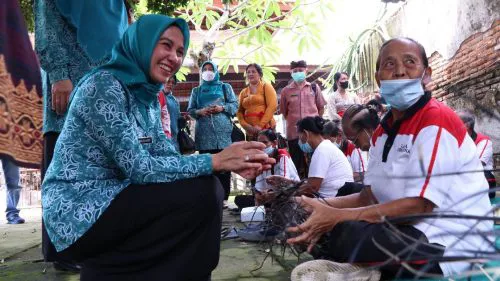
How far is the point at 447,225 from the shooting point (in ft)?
5.61

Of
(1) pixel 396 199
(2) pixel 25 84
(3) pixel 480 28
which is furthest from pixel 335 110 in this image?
(2) pixel 25 84

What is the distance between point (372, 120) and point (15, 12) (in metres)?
2.80

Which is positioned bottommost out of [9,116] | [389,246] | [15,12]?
[389,246]

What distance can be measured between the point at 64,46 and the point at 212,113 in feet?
9.41

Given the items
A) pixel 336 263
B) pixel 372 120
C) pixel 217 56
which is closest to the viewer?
pixel 336 263

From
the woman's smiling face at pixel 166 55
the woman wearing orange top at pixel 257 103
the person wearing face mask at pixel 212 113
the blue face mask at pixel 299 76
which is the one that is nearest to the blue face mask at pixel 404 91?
the woman's smiling face at pixel 166 55

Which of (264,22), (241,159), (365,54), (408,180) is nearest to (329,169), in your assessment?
(408,180)

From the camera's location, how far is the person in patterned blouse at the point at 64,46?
2297 mm

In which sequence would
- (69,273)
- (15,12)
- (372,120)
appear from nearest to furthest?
(15,12), (69,273), (372,120)

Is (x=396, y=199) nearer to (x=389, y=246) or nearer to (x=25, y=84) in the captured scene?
(x=389, y=246)

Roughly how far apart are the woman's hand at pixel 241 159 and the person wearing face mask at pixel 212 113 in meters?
3.28

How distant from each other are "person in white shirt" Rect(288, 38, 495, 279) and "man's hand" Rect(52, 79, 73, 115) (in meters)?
1.33

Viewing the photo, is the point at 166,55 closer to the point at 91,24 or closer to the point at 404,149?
the point at 91,24

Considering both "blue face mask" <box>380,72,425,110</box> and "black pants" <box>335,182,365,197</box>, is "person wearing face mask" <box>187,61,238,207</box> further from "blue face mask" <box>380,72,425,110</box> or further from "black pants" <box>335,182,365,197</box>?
"blue face mask" <box>380,72,425,110</box>
